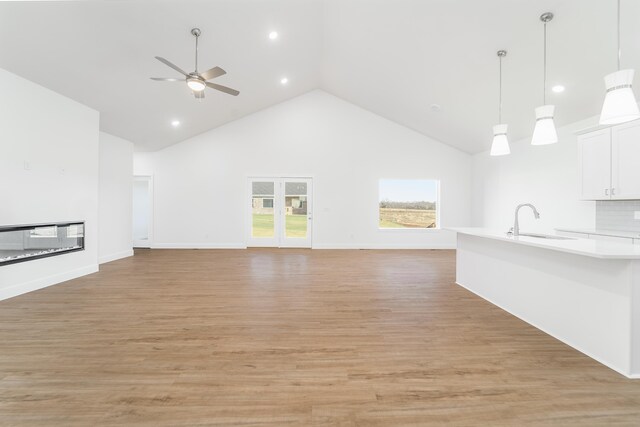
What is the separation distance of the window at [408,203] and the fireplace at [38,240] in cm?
671

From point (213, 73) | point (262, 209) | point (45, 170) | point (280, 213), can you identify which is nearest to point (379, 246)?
point (280, 213)

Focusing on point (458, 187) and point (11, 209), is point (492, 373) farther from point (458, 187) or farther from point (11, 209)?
point (458, 187)

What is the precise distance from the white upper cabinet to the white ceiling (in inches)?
26.3

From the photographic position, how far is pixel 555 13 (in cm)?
317

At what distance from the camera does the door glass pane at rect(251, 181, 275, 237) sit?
25.4 feet

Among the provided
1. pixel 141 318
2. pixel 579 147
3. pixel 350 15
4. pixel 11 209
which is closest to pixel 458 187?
pixel 579 147

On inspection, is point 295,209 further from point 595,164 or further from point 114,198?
point 595,164

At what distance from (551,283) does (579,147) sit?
3.15m

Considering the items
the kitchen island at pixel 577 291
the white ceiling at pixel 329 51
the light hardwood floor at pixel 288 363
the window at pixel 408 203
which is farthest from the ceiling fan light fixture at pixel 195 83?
the window at pixel 408 203

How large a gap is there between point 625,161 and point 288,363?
500 cm

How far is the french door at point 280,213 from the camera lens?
7715 mm

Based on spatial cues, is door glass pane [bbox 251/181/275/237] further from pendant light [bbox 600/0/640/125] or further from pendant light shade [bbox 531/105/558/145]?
pendant light [bbox 600/0/640/125]

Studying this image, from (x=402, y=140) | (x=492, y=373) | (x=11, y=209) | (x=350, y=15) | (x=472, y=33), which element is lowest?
(x=492, y=373)

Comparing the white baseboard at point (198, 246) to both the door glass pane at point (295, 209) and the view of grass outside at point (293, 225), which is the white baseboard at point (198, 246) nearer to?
the view of grass outside at point (293, 225)
